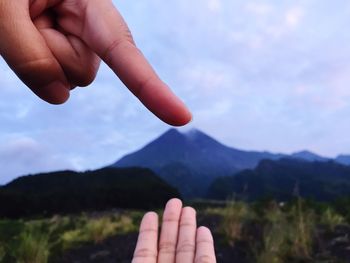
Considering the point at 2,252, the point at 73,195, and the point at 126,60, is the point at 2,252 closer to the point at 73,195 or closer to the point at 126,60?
the point at 126,60

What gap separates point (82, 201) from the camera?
1886 cm

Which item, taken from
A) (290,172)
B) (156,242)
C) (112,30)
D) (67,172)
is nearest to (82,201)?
(67,172)

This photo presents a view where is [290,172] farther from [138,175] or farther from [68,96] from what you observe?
[68,96]

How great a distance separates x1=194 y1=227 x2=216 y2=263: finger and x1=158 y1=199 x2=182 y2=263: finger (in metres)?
0.10

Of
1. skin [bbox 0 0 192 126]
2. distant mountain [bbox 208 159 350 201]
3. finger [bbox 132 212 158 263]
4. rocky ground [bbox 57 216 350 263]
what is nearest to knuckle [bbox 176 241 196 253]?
finger [bbox 132 212 158 263]

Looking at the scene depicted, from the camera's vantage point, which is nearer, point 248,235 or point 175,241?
point 175,241

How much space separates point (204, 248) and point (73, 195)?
17.7 metres

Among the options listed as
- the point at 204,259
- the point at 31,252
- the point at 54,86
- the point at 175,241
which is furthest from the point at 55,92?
the point at 31,252

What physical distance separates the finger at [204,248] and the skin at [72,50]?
39.8 inches

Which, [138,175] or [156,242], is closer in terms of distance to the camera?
[156,242]

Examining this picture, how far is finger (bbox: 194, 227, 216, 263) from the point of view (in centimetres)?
196

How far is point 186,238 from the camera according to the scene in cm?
208

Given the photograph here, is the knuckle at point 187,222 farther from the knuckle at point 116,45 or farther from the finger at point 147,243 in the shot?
the knuckle at point 116,45

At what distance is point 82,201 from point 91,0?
18.2 m
